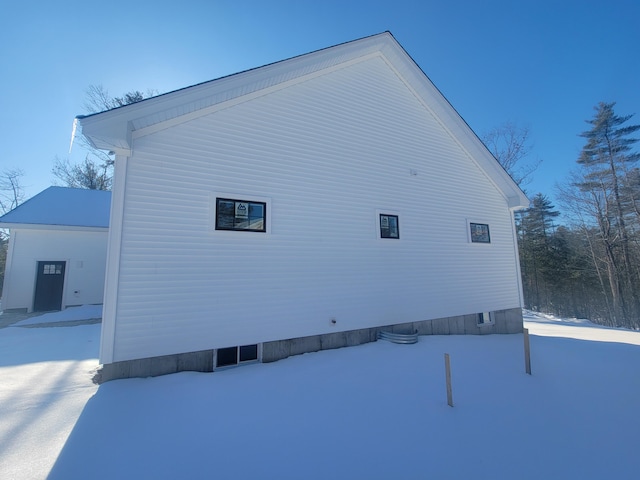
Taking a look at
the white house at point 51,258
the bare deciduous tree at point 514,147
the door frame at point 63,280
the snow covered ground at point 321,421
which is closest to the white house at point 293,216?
the snow covered ground at point 321,421

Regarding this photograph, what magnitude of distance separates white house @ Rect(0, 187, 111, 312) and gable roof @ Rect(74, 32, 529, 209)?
8.79 m

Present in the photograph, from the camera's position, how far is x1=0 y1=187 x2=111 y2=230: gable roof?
33.1ft

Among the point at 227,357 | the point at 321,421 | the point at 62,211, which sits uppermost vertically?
the point at 62,211

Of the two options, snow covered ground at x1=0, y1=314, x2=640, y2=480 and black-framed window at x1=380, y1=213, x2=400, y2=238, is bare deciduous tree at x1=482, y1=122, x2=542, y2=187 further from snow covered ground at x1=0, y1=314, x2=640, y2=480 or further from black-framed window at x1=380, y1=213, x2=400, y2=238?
snow covered ground at x1=0, y1=314, x2=640, y2=480

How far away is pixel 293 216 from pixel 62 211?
11869mm

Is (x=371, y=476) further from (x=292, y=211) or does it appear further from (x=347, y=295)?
(x=292, y=211)

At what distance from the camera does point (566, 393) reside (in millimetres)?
4008

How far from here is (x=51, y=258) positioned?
33.9 ft

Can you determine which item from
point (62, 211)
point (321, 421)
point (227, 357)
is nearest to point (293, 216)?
point (227, 357)

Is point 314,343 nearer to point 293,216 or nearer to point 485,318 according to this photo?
point 293,216

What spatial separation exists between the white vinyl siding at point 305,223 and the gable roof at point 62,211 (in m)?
8.97

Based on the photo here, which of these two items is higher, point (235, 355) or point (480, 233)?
point (480, 233)

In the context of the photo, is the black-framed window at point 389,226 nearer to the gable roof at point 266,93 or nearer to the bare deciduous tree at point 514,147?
the gable roof at point 266,93

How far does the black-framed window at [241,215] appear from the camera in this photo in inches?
185
